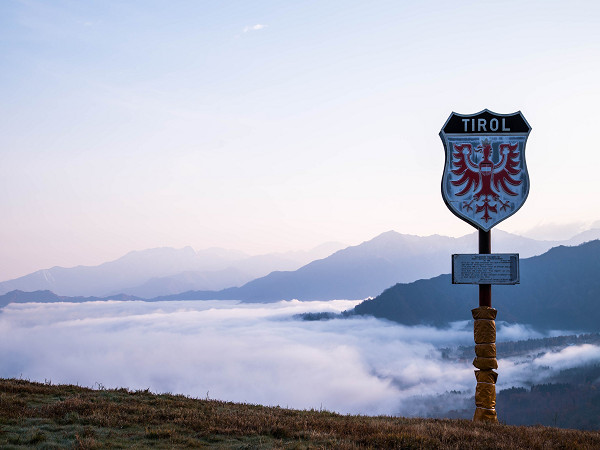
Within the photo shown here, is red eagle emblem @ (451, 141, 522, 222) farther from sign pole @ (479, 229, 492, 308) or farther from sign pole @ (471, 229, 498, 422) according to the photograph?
sign pole @ (471, 229, 498, 422)

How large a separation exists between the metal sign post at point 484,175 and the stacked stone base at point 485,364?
0.13 m

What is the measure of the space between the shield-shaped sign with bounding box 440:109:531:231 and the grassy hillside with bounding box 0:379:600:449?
7897 millimetres

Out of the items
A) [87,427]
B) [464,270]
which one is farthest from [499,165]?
[87,427]

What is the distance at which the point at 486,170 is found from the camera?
795 inches

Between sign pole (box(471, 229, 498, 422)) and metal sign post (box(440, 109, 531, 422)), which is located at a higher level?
metal sign post (box(440, 109, 531, 422))

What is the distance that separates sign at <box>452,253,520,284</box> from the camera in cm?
1950

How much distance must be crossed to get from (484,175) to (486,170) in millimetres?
208

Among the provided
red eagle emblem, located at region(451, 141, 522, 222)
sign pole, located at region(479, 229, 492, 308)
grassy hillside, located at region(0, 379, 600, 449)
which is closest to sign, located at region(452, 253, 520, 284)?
sign pole, located at region(479, 229, 492, 308)

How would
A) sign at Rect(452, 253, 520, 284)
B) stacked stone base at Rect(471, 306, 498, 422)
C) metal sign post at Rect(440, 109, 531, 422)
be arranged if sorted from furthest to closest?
metal sign post at Rect(440, 109, 531, 422)
sign at Rect(452, 253, 520, 284)
stacked stone base at Rect(471, 306, 498, 422)

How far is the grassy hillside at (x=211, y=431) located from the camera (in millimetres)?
12242

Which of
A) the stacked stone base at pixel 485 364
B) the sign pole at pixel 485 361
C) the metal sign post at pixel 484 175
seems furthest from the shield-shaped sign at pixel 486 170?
the stacked stone base at pixel 485 364

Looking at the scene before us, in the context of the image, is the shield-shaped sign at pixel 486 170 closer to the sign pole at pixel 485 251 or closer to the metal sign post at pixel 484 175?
the metal sign post at pixel 484 175

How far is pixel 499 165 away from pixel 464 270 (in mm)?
4325

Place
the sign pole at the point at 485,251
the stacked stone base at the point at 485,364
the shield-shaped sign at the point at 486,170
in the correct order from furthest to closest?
the shield-shaped sign at the point at 486,170, the sign pole at the point at 485,251, the stacked stone base at the point at 485,364
